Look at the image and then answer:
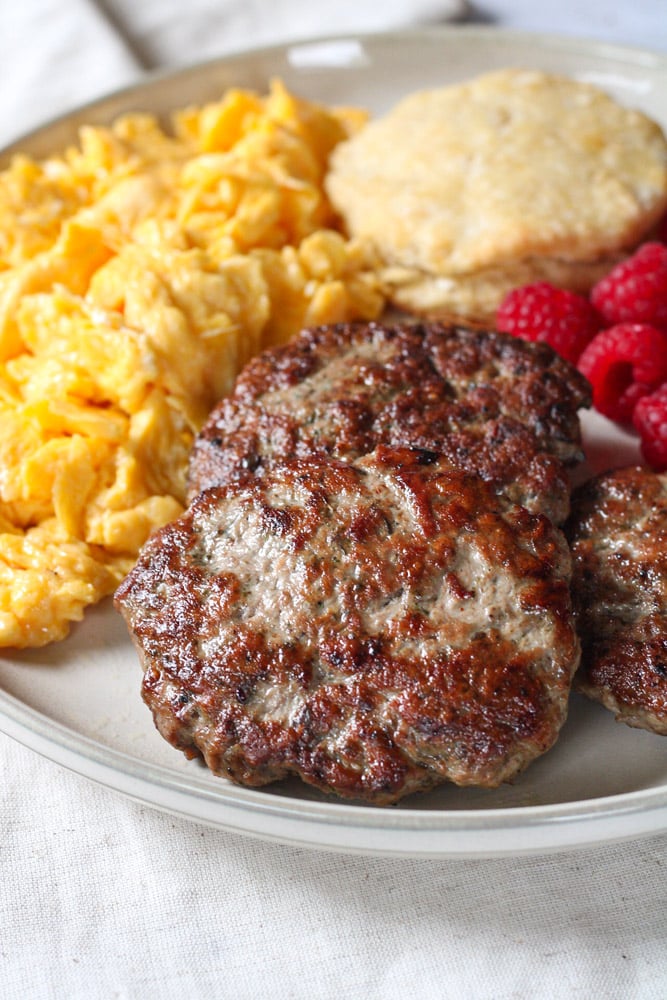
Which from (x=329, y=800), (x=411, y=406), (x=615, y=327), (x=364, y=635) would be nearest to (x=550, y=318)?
(x=615, y=327)

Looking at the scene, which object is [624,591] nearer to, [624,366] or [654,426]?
[654,426]

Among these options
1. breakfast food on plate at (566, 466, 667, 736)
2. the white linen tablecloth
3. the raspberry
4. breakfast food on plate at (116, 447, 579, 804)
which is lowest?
the white linen tablecloth

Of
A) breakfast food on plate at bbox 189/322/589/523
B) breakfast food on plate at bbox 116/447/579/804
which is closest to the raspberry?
breakfast food on plate at bbox 189/322/589/523

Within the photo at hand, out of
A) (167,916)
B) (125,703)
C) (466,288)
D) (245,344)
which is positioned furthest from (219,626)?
(466,288)

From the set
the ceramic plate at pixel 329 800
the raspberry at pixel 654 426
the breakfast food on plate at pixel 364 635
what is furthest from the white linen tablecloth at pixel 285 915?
the raspberry at pixel 654 426

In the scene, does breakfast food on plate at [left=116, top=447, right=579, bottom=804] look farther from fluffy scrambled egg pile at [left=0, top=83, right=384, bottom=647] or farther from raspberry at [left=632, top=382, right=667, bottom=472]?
raspberry at [left=632, top=382, right=667, bottom=472]

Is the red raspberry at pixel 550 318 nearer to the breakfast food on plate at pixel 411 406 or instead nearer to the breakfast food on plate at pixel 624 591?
the breakfast food on plate at pixel 411 406

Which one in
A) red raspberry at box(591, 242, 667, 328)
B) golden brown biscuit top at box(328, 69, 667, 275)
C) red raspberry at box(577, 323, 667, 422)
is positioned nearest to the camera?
red raspberry at box(577, 323, 667, 422)
